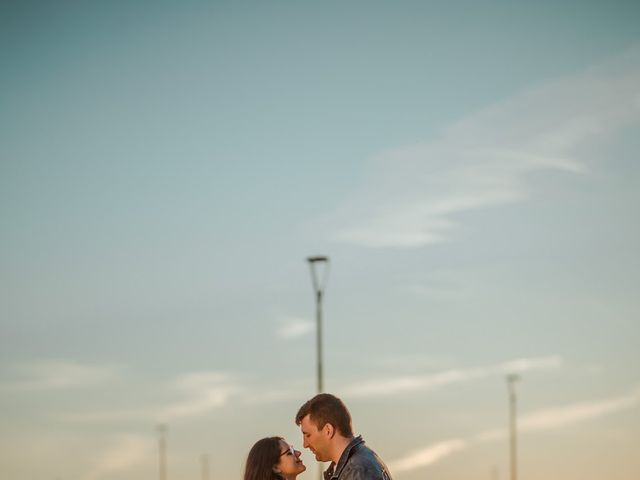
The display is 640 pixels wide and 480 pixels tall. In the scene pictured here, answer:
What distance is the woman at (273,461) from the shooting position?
482 inches

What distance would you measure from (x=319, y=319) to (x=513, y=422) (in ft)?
163

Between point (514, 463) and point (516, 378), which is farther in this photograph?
point (516, 378)

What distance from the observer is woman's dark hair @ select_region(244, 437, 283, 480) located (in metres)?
12.2

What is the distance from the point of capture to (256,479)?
12.2 m

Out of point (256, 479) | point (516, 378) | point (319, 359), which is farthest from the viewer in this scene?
point (516, 378)

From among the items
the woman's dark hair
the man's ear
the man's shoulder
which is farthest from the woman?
the man's shoulder

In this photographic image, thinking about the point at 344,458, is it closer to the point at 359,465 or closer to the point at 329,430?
the point at 359,465

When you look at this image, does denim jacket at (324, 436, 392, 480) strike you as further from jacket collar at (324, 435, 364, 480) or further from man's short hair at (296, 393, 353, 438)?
man's short hair at (296, 393, 353, 438)

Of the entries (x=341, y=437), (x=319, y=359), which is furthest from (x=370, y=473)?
(x=319, y=359)

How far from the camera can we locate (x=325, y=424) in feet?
37.8

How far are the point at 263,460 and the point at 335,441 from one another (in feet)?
3.38

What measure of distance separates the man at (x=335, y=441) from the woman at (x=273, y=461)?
64cm

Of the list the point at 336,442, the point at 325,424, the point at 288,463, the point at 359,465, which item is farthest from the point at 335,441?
the point at 288,463

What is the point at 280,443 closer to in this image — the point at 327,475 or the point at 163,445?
the point at 327,475
